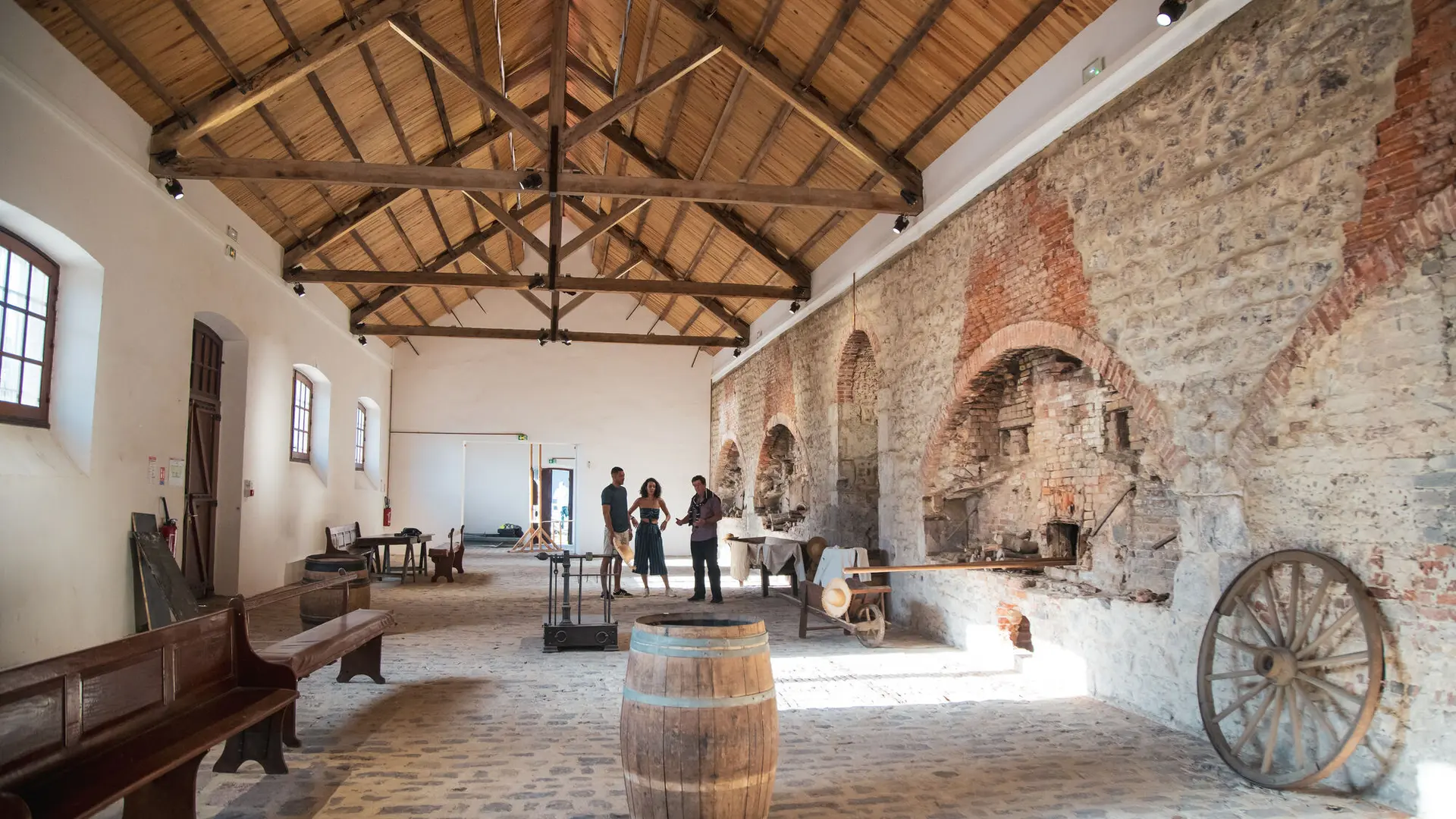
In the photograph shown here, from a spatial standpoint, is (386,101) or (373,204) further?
(373,204)

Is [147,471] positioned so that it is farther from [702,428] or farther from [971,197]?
[702,428]

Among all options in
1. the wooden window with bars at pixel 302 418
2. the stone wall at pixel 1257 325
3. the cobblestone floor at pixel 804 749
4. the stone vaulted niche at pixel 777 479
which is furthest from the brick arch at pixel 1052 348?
the wooden window with bars at pixel 302 418

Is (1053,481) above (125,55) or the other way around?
the other way around

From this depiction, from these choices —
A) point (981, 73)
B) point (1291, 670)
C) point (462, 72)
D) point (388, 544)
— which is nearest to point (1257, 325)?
point (1291, 670)

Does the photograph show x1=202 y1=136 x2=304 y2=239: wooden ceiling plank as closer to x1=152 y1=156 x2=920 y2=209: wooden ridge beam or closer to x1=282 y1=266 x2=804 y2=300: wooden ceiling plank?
x1=152 y1=156 x2=920 y2=209: wooden ridge beam

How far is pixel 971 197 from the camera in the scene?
7.09 m

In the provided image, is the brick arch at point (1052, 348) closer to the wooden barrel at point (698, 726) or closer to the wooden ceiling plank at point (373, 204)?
the wooden barrel at point (698, 726)

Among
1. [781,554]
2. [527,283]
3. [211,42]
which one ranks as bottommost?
[781,554]

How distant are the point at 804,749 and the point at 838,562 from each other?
3.20 metres

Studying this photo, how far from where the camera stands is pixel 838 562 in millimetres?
7289

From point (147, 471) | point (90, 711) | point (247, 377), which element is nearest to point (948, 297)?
point (90, 711)

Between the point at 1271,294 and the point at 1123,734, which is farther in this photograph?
the point at 1123,734

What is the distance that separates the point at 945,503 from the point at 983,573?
4.12 feet

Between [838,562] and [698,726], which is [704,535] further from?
[698,726]
